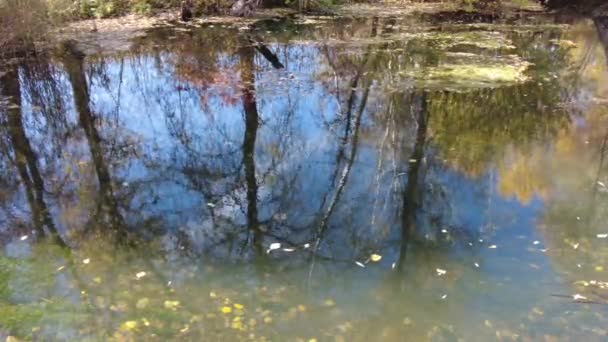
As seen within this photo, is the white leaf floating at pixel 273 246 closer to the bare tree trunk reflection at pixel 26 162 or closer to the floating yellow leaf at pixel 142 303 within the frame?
the floating yellow leaf at pixel 142 303

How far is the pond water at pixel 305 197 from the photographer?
173 inches

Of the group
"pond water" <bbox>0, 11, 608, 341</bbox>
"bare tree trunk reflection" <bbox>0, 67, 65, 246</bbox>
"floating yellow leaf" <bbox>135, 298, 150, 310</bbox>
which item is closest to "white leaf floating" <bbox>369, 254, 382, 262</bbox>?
"pond water" <bbox>0, 11, 608, 341</bbox>

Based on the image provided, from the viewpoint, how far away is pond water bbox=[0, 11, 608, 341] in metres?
4.40

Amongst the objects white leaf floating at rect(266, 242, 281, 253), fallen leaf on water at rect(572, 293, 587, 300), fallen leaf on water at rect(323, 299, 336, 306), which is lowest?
fallen leaf on water at rect(323, 299, 336, 306)

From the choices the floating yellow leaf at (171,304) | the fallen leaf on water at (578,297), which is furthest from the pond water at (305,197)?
the fallen leaf on water at (578,297)

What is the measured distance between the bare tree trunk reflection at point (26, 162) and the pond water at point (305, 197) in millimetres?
33

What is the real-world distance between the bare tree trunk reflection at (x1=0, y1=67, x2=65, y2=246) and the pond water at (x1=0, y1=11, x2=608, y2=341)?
33 mm

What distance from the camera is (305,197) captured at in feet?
21.1

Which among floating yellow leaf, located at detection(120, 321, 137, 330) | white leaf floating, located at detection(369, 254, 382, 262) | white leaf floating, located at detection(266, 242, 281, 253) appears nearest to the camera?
floating yellow leaf, located at detection(120, 321, 137, 330)

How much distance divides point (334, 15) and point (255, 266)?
14033 mm

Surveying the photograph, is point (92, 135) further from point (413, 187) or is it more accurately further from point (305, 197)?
point (413, 187)

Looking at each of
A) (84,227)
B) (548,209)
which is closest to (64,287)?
(84,227)

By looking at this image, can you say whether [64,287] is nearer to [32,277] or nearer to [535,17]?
[32,277]

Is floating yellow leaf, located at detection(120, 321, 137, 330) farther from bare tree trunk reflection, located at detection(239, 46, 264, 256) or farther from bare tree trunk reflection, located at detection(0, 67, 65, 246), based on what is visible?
bare tree trunk reflection, located at detection(0, 67, 65, 246)
